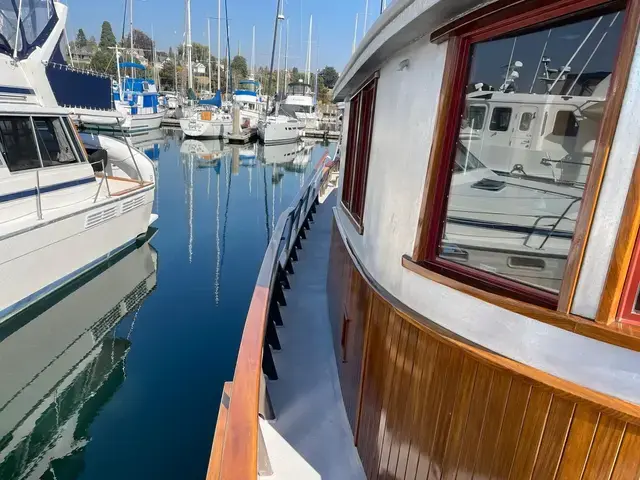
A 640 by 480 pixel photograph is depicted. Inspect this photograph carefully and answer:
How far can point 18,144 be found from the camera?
7754 millimetres

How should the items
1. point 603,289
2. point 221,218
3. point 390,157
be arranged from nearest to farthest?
point 603,289 < point 390,157 < point 221,218

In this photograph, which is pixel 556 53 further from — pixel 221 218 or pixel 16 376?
pixel 221 218

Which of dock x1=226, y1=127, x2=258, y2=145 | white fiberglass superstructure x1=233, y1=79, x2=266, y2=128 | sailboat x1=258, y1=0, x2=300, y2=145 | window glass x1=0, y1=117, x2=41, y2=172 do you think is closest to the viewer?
window glass x1=0, y1=117, x2=41, y2=172

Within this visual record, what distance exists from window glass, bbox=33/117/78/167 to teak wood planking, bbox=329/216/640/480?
326 inches

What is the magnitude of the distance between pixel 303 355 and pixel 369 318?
6.37 feet

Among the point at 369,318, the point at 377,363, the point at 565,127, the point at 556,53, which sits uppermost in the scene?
the point at 556,53

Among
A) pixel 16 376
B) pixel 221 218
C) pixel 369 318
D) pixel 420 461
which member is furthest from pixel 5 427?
pixel 221 218

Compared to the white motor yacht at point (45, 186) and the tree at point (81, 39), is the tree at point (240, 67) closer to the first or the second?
the tree at point (81, 39)

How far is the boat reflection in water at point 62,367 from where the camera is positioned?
475 centimetres

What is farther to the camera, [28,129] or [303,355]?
[28,129]

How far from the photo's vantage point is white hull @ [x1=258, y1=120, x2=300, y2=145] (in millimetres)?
36969

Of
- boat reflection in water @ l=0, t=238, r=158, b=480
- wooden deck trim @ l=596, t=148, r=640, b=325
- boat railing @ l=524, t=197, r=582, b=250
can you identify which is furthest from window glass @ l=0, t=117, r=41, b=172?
wooden deck trim @ l=596, t=148, r=640, b=325

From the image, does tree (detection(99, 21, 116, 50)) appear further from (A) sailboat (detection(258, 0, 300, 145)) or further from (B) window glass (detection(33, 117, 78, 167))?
(B) window glass (detection(33, 117, 78, 167))

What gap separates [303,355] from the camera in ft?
15.0
